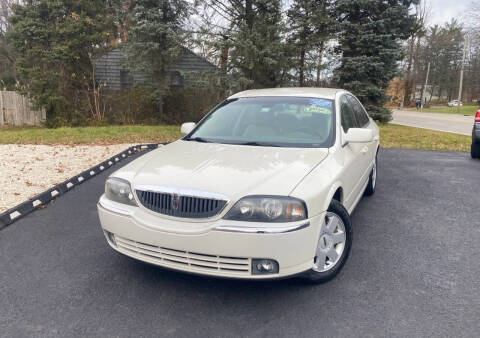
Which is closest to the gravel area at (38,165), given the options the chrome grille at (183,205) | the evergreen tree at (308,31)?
the chrome grille at (183,205)

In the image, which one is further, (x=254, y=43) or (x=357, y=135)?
(x=254, y=43)

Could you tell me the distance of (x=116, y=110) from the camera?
16.3 meters

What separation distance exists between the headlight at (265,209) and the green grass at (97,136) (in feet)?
30.0

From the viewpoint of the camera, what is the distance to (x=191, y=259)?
8.29ft

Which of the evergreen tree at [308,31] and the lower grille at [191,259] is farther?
the evergreen tree at [308,31]

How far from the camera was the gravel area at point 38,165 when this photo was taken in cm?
557

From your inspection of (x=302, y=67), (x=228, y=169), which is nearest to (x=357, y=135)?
(x=228, y=169)

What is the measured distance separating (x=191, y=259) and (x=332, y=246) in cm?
123

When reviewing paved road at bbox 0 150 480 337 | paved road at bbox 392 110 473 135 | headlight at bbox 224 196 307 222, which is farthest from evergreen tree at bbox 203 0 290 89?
headlight at bbox 224 196 307 222

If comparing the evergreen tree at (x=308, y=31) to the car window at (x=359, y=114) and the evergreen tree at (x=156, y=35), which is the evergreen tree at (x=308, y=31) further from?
the car window at (x=359, y=114)

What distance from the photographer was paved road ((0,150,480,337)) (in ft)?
7.86

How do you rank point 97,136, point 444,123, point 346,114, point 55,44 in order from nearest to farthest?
point 346,114 < point 97,136 < point 55,44 < point 444,123

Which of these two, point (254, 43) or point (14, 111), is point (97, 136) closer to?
point (254, 43)

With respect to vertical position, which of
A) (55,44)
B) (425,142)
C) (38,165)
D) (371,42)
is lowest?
(38,165)
